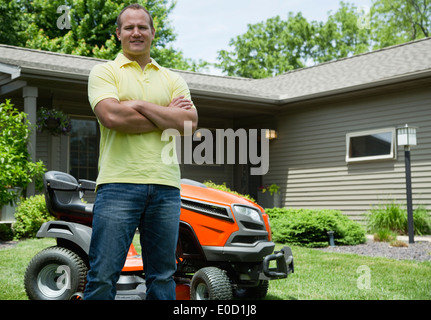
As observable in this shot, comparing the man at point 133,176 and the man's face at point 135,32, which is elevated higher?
the man's face at point 135,32

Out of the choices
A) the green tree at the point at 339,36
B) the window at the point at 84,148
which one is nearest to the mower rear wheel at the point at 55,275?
the window at the point at 84,148

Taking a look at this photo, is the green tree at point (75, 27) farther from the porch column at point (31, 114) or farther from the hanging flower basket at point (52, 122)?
the porch column at point (31, 114)

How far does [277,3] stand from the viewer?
1257 inches

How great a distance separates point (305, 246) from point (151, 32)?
236 inches

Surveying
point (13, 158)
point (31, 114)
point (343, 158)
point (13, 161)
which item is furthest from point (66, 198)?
point (343, 158)

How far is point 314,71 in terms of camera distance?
13391mm

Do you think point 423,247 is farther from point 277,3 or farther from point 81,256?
point 277,3

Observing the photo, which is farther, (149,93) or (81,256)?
(81,256)

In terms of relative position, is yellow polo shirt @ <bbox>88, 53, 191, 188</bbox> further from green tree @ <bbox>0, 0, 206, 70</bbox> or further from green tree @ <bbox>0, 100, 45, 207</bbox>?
green tree @ <bbox>0, 0, 206, 70</bbox>

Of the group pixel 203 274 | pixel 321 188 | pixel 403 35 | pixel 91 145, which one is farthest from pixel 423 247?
pixel 403 35

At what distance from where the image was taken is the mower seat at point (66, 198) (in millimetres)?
3660

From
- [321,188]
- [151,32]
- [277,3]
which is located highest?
[277,3]

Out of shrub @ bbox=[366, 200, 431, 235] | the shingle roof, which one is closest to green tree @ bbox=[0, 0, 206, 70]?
the shingle roof

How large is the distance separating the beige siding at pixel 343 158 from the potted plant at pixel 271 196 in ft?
0.52
